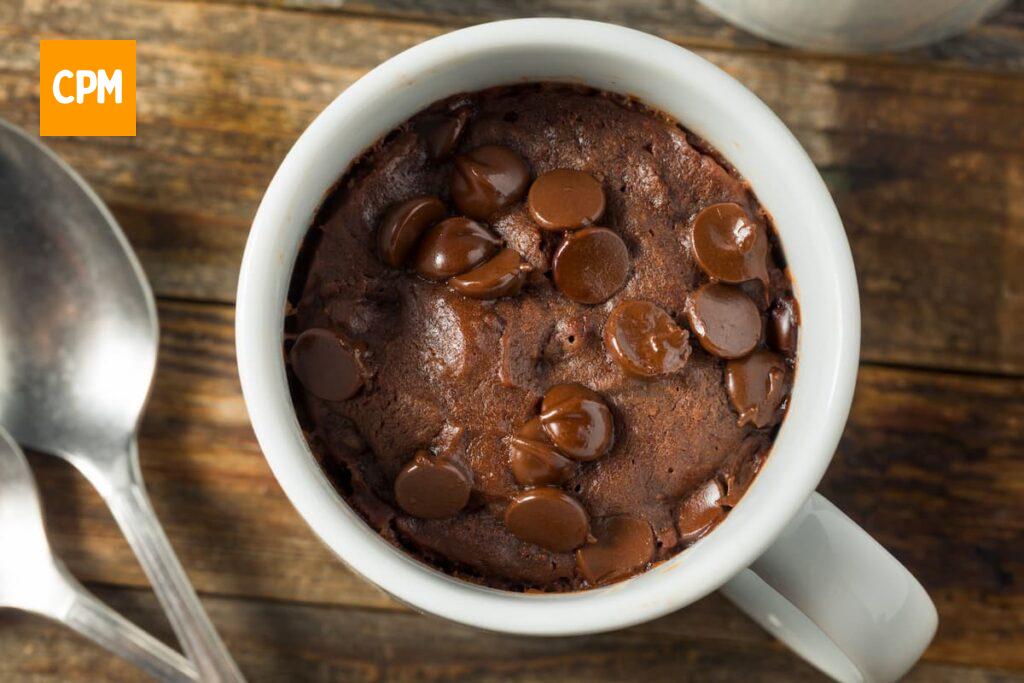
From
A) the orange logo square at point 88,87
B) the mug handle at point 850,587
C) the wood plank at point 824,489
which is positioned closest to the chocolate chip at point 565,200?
the mug handle at point 850,587

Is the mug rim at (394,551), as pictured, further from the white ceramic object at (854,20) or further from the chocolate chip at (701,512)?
the white ceramic object at (854,20)

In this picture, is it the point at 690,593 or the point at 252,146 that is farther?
the point at 252,146

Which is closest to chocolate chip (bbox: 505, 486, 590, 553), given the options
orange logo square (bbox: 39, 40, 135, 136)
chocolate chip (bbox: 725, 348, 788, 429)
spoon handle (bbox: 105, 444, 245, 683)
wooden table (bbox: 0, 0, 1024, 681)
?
chocolate chip (bbox: 725, 348, 788, 429)

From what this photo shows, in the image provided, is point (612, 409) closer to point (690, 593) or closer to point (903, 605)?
point (690, 593)

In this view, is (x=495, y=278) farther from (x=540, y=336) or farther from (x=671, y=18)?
(x=671, y=18)

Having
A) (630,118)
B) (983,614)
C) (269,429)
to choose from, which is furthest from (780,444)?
(983,614)

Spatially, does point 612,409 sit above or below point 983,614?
above
